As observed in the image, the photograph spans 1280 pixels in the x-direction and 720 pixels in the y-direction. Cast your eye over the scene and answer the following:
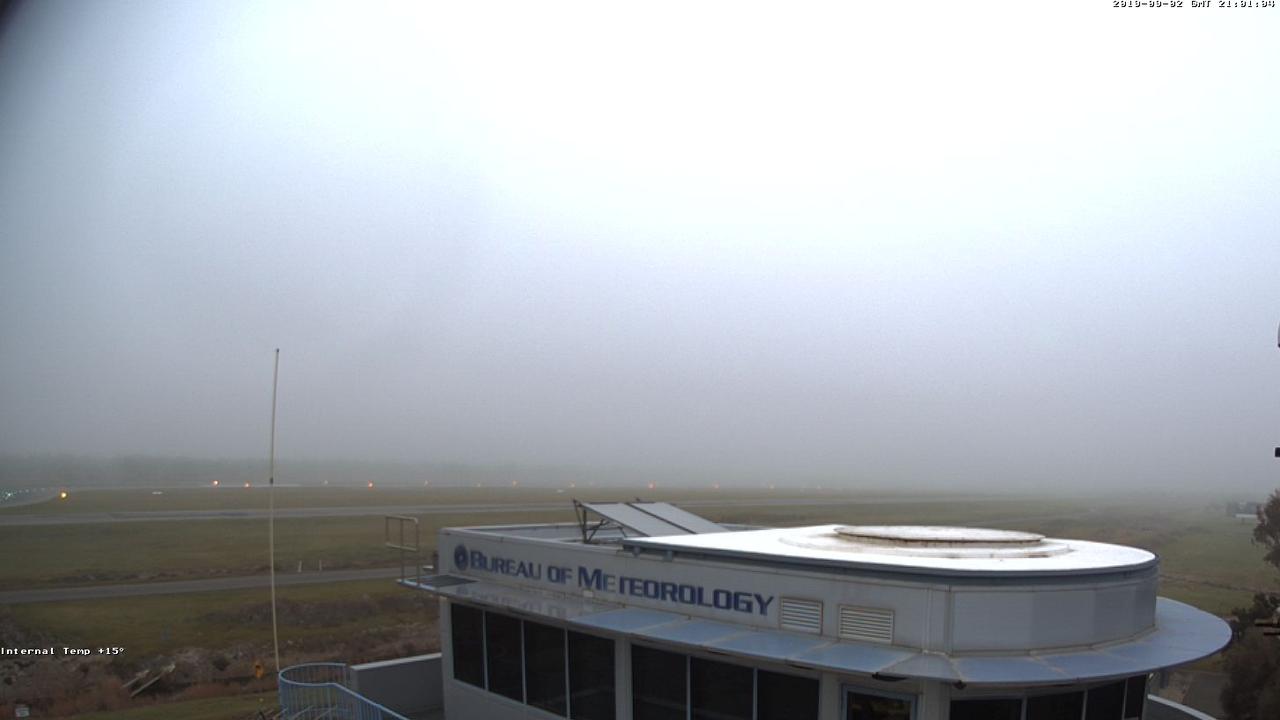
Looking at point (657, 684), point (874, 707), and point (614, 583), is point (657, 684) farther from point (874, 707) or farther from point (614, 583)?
point (874, 707)

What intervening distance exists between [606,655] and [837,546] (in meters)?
3.98

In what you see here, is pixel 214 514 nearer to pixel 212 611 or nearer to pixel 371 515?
pixel 371 515

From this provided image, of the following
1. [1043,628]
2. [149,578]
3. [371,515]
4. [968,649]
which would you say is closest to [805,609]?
[968,649]

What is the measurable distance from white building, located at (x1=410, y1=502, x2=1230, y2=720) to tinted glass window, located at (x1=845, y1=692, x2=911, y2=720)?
16mm

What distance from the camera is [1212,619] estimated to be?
37.0ft

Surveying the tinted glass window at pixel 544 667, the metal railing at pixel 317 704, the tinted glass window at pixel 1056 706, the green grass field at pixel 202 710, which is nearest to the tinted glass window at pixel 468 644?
the metal railing at pixel 317 704

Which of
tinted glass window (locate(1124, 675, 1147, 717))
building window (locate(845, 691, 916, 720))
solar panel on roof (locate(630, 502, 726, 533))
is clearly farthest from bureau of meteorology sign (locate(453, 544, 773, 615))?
tinted glass window (locate(1124, 675, 1147, 717))

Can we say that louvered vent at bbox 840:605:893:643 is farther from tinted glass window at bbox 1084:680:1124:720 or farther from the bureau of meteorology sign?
tinted glass window at bbox 1084:680:1124:720

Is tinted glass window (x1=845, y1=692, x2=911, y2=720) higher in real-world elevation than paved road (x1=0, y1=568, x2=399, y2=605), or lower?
higher

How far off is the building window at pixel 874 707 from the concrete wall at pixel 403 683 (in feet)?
34.0

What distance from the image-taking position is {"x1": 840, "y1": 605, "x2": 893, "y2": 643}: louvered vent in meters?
9.45

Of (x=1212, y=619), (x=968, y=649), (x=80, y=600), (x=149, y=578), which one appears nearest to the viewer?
(x=968, y=649)

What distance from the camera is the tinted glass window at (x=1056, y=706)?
9.23 metres

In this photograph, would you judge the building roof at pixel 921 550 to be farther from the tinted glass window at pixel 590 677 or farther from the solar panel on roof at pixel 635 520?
the tinted glass window at pixel 590 677
